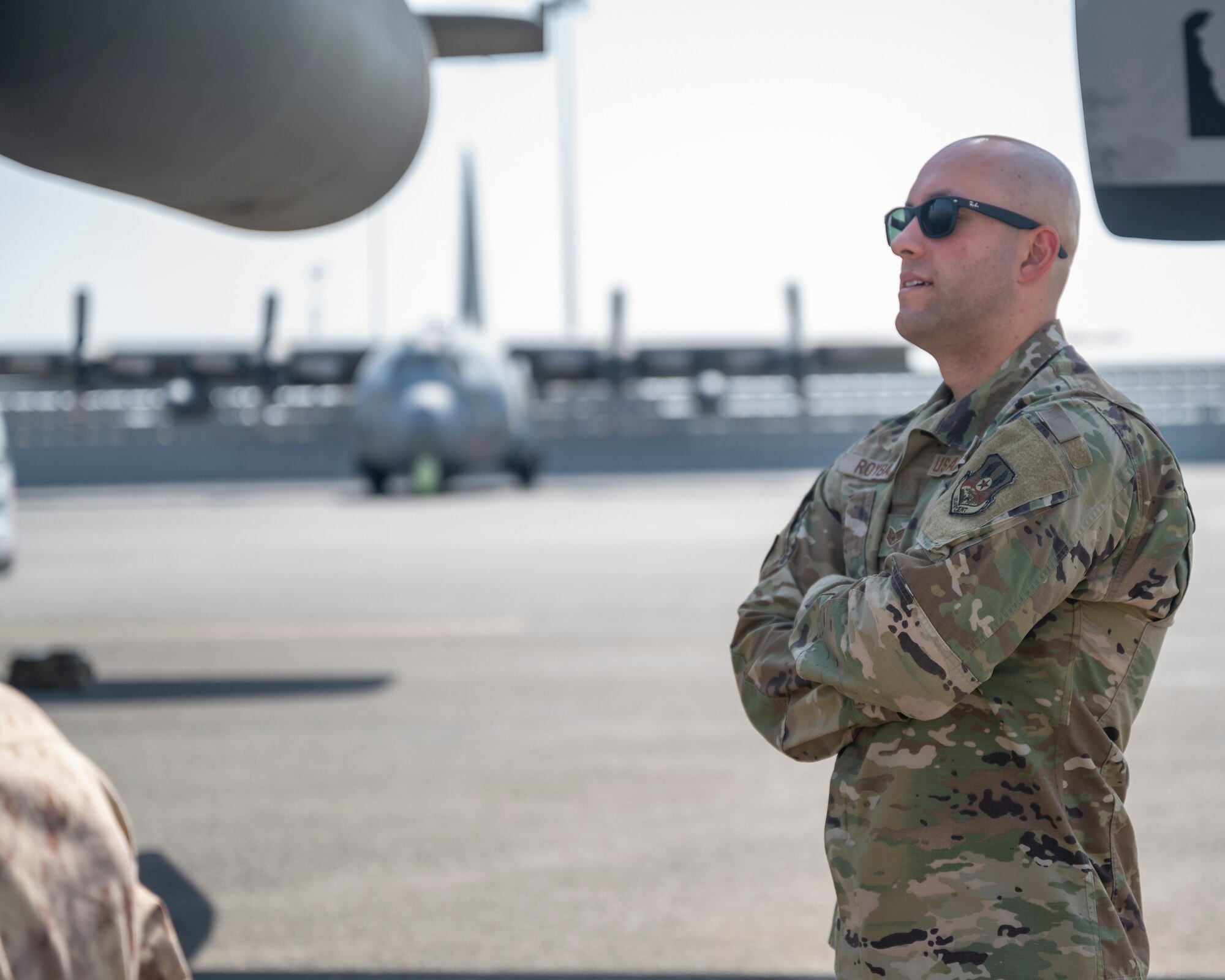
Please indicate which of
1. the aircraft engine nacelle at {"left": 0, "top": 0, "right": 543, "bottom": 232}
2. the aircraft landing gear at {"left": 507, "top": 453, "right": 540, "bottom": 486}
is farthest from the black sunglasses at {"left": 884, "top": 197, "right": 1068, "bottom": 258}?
the aircraft landing gear at {"left": 507, "top": 453, "right": 540, "bottom": 486}

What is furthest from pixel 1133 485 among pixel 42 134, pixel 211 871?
pixel 211 871

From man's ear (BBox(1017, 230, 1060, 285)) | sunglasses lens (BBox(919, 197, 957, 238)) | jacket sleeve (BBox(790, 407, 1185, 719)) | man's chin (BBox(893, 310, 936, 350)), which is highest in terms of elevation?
sunglasses lens (BBox(919, 197, 957, 238))

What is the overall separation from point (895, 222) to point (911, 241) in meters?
0.09

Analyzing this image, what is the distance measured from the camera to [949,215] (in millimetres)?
1729

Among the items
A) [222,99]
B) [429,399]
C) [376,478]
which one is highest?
[222,99]

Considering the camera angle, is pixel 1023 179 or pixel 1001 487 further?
pixel 1023 179

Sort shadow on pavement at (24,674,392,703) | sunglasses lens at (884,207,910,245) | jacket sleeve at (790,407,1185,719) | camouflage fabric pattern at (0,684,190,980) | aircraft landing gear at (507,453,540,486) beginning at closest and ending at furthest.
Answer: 1. camouflage fabric pattern at (0,684,190,980)
2. jacket sleeve at (790,407,1185,719)
3. sunglasses lens at (884,207,910,245)
4. shadow on pavement at (24,674,392,703)
5. aircraft landing gear at (507,453,540,486)

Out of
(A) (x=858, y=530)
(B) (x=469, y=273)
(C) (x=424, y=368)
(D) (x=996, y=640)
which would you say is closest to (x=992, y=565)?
(D) (x=996, y=640)

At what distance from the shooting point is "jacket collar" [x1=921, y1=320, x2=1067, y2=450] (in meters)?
1.77

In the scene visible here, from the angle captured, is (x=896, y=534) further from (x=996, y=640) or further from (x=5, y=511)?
(x=5, y=511)

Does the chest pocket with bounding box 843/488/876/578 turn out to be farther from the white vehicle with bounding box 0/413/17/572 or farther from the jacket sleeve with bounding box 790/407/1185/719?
the white vehicle with bounding box 0/413/17/572

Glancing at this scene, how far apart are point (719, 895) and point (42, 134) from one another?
2.89 metres

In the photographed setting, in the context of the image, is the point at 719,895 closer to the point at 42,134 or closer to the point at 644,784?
the point at 644,784

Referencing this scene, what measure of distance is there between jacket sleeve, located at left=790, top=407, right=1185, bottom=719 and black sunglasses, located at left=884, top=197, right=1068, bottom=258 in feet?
0.99
